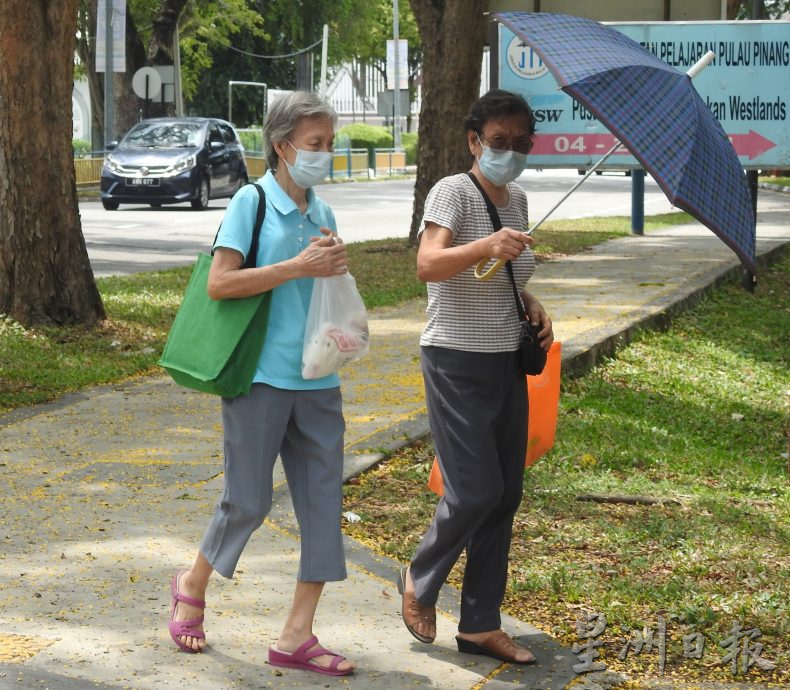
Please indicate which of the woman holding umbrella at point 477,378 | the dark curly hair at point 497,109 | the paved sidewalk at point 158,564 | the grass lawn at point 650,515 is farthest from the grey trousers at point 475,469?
the dark curly hair at point 497,109

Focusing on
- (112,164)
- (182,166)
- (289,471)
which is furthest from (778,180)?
(289,471)

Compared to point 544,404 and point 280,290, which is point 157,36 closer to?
point 544,404

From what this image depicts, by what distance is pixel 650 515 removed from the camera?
647 cm

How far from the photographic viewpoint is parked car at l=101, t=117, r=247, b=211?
24.7 meters

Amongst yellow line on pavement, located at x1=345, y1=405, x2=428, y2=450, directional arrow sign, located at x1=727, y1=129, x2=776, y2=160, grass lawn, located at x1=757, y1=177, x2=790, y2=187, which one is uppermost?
directional arrow sign, located at x1=727, y1=129, x2=776, y2=160

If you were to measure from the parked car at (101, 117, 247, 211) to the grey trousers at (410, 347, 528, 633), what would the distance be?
820 inches

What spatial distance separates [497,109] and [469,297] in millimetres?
567

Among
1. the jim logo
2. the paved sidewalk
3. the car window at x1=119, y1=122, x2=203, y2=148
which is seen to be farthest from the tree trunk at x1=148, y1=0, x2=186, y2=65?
the paved sidewalk

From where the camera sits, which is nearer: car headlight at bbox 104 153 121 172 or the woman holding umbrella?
the woman holding umbrella

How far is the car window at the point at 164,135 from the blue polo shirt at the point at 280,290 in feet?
71.1

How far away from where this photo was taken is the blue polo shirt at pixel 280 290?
423cm

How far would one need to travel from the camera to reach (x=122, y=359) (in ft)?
32.1

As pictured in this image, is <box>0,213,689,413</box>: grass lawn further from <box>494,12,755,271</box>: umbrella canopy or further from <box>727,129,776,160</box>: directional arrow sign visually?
<box>494,12,755,271</box>: umbrella canopy

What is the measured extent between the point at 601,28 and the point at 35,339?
20.2ft
